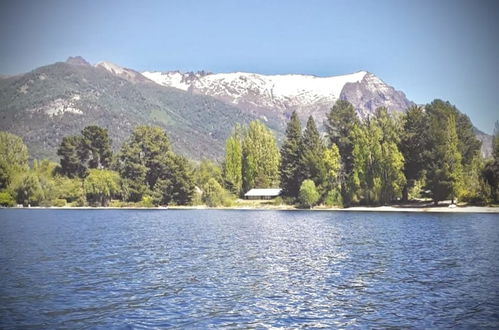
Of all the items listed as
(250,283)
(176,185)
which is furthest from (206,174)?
(250,283)

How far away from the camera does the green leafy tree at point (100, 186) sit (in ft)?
465

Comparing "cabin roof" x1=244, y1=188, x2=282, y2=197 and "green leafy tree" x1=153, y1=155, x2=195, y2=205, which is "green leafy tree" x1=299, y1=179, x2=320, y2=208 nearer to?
"cabin roof" x1=244, y1=188, x2=282, y2=197

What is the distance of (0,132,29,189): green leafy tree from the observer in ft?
452

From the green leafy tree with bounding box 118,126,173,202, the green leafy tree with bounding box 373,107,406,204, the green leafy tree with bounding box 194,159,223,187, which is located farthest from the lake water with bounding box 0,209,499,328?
the green leafy tree with bounding box 194,159,223,187

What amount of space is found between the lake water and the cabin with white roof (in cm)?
8837

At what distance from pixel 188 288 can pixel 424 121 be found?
305 feet

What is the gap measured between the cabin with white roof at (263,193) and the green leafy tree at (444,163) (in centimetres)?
4677

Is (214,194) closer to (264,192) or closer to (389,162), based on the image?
(264,192)

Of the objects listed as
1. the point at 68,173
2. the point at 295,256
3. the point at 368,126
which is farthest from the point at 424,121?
the point at 68,173

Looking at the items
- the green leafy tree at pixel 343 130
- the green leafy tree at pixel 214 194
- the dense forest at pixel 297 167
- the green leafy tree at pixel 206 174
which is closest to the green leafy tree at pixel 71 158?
the dense forest at pixel 297 167

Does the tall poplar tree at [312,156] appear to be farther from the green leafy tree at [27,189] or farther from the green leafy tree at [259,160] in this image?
the green leafy tree at [27,189]

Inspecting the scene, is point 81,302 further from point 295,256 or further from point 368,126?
point 368,126

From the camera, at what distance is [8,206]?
134750mm

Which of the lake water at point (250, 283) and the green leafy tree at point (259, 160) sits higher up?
the green leafy tree at point (259, 160)
